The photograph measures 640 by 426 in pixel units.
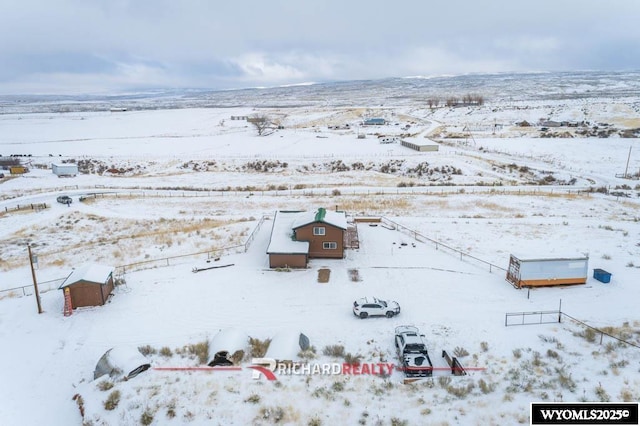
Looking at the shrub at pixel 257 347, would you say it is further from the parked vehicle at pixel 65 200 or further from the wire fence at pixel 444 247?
the parked vehicle at pixel 65 200

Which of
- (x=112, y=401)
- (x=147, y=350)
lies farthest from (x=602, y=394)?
(x=147, y=350)

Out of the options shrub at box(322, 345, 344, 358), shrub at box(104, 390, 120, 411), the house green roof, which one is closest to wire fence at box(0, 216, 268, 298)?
the house green roof

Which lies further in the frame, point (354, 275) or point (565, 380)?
point (354, 275)

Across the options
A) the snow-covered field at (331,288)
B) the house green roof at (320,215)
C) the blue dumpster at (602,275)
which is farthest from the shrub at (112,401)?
the blue dumpster at (602,275)

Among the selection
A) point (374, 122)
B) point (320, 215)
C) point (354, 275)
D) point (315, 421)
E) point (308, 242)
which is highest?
point (374, 122)

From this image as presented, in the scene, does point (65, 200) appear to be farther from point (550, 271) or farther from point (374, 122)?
point (374, 122)

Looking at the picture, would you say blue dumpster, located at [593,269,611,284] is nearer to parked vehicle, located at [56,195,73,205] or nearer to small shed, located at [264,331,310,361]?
small shed, located at [264,331,310,361]

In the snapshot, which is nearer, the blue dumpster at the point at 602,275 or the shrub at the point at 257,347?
the shrub at the point at 257,347
